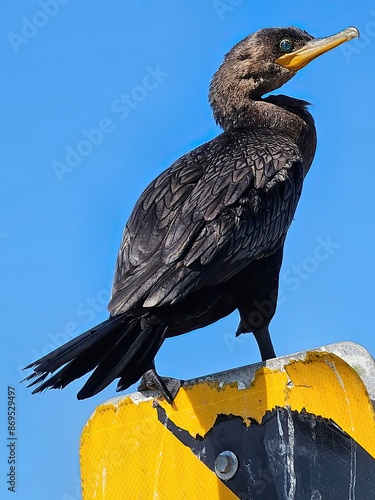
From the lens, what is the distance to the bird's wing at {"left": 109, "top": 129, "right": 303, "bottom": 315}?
12.7 feet

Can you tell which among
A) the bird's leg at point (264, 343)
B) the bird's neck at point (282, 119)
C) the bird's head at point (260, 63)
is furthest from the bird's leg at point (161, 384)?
→ the bird's head at point (260, 63)

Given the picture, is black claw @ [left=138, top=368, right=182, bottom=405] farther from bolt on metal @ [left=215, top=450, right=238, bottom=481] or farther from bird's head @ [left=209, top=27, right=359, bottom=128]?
bird's head @ [left=209, top=27, right=359, bottom=128]

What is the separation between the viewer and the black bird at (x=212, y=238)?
3.57 meters

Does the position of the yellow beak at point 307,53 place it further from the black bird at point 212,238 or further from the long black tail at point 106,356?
the long black tail at point 106,356

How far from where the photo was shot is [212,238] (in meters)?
4.13

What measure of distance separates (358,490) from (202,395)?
0.73 metres

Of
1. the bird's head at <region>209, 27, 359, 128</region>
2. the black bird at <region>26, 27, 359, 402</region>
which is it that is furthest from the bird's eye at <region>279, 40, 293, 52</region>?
the black bird at <region>26, 27, 359, 402</region>

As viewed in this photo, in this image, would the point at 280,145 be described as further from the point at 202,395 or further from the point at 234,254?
the point at 202,395

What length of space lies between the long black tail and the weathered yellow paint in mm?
186

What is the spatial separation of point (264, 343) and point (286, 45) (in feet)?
7.44

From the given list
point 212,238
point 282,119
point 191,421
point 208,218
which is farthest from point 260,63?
point 191,421

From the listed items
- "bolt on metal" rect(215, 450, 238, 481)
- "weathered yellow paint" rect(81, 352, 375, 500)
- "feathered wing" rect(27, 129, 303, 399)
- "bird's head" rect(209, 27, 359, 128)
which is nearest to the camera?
"weathered yellow paint" rect(81, 352, 375, 500)

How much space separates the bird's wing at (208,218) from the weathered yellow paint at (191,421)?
1.77 feet

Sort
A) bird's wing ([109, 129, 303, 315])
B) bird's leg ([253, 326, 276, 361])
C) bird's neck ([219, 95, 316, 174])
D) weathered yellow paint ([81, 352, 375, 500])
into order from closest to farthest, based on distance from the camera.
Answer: weathered yellow paint ([81, 352, 375, 500]) < bird's wing ([109, 129, 303, 315]) < bird's leg ([253, 326, 276, 361]) < bird's neck ([219, 95, 316, 174])
